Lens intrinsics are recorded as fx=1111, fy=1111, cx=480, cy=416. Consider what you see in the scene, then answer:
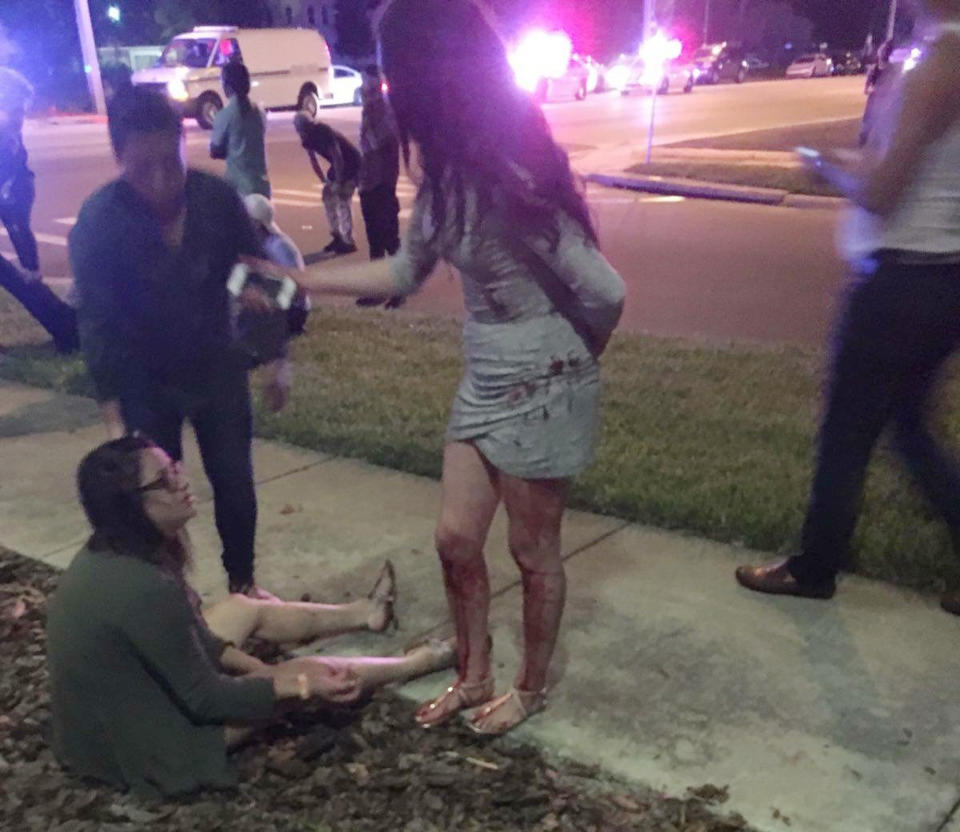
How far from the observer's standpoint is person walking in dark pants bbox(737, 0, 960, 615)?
309 cm

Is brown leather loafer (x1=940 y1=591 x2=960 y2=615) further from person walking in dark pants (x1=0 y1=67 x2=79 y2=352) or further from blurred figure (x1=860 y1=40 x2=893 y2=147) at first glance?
person walking in dark pants (x1=0 y1=67 x2=79 y2=352)

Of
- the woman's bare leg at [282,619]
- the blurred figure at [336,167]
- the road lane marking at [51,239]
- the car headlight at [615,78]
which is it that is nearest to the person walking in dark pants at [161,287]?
the woman's bare leg at [282,619]

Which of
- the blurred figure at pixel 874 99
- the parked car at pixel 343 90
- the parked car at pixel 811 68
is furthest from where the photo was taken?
the parked car at pixel 811 68

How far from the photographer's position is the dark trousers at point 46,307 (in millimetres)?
7609

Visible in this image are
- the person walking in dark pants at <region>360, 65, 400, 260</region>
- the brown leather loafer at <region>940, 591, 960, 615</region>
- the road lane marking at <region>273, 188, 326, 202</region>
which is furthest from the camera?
the road lane marking at <region>273, 188, 326, 202</region>

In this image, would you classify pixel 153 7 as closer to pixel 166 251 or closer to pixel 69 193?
pixel 69 193

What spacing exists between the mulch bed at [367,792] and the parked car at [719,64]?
45184 mm

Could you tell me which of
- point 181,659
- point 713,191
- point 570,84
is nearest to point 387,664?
point 181,659

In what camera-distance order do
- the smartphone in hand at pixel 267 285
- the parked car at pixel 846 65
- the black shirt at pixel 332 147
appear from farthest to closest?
the parked car at pixel 846 65 < the black shirt at pixel 332 147 < the smartphone in hand at pixel 267 285

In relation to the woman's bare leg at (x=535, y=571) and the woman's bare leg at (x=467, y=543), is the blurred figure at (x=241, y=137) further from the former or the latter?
the woman's bare leg at (x=535, y=571)

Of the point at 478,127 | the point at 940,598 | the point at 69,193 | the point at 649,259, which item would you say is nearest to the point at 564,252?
the point at 478,127

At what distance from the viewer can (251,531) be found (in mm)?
3857

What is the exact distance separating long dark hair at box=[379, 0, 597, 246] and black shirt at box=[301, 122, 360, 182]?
27.3 ft

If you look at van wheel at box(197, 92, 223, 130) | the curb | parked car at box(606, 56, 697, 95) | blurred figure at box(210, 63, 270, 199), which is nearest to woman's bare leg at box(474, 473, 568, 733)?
blurred figure at box(210, 63, 270, 199)
